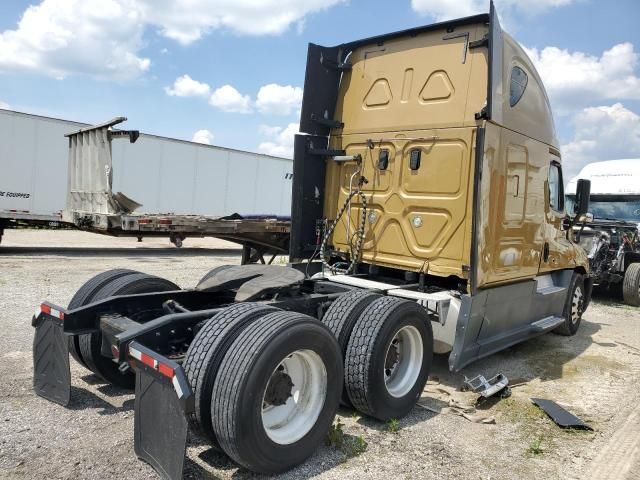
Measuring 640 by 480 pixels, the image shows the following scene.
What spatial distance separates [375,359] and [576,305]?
15.7 ft

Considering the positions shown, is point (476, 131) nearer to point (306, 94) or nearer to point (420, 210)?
point (420, 210)

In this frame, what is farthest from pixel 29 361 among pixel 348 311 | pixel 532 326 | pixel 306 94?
pixel 532 326

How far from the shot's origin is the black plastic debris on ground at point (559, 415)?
4140 mm

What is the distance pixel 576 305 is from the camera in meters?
7.34

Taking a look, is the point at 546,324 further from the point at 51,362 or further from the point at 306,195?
the point at 51,362

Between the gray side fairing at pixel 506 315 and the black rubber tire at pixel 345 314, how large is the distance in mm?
987

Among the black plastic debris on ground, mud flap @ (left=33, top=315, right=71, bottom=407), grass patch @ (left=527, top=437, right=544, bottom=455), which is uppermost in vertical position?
mud flap @ (left=33, top=315, right=71, bottom=407)

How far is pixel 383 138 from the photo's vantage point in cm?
549

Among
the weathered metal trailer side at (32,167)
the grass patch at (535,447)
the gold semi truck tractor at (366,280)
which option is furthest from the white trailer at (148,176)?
the grass patch at (535,447)

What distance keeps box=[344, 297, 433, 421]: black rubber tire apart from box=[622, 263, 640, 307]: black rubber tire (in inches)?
314

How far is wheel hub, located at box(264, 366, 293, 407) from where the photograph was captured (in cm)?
314

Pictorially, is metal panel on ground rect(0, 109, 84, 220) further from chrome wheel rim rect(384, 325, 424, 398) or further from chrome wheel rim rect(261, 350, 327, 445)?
chrome wheel rim rect(261, 350, 327, 445)

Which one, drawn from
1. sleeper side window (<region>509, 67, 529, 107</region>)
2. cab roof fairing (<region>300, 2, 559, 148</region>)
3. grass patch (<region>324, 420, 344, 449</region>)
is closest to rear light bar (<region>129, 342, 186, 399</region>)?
grass patch (<region>324, 420, 344, 449</region>)

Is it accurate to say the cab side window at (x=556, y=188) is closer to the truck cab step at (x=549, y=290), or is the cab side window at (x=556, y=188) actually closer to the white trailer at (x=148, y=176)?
the truck cab step at (x=549, y=290)
